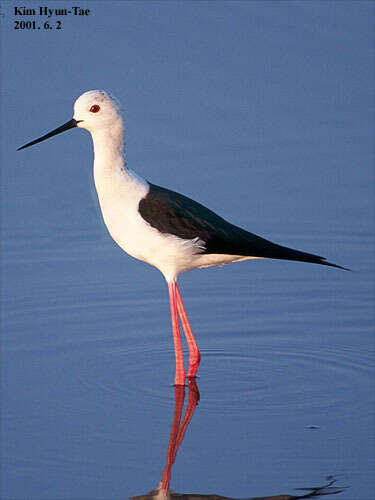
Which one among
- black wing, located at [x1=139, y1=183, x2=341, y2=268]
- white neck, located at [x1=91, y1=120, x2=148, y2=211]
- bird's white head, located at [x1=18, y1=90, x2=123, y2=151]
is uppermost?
bird's white head, located at [x1=18, y1=90, x2=123, y2=151]

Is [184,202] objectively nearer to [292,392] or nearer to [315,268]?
[292,392]

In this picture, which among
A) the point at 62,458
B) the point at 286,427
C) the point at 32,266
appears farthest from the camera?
the point at 32,266

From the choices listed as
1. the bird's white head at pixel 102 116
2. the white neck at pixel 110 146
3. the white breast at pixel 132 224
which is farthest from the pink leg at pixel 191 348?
the bird's white head at pixel 102 116

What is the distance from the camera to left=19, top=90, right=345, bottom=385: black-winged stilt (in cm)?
743

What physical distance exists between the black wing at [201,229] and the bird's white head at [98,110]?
0.53 meters

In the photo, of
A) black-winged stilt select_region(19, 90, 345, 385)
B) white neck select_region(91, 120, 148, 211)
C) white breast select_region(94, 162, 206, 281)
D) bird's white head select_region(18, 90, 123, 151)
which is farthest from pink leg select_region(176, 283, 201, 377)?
bird's white head select_region(18, 90, 123, 151)

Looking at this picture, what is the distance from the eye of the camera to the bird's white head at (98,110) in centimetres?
752

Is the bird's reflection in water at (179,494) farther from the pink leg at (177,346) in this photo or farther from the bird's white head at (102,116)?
the bird's white head at (102,116)

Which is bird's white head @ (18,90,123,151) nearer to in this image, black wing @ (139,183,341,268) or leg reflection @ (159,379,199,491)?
black wing @ (139,183,341,268)

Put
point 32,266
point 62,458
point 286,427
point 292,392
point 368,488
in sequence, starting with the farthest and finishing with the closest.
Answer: point 32,266 → point 292,392 → point 286,427 → point 62,458 → point 368,488

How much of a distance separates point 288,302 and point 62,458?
3096 millimetres

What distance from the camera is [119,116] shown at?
7578 mm

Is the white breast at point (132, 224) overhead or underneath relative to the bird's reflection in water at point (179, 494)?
overhead

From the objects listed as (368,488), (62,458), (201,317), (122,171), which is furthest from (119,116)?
(368,488)
